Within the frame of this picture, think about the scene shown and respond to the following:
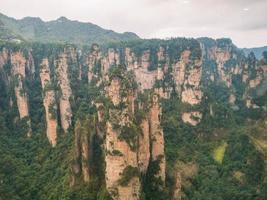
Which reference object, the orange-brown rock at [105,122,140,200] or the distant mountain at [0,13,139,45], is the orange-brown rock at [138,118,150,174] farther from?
the distant mountain at [0,13,139,45]

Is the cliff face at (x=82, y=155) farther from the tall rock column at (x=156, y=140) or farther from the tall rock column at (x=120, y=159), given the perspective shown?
the tall rock column at (x=156, y=140)

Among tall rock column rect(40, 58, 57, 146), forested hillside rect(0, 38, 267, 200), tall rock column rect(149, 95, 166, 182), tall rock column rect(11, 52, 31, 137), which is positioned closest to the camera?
forested hillside rect(0, 38, 267, 200)

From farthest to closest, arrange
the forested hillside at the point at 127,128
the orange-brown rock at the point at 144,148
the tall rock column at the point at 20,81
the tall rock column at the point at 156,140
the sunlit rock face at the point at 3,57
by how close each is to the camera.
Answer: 1. the sunlit rock face at the point at 3,57
2. the tall rock column at the point at 20,81
3. the tall rock column at the point at 156,140
4. the orange-brown rock at the point at 144,148
5. the forested hillside at the point at 127,128

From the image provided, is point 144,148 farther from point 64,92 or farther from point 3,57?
point 3,57

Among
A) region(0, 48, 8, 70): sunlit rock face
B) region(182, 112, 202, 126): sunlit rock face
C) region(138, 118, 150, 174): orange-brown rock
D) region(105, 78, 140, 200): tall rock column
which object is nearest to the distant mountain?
region(0, 48, 8, 70): sunlit rock face

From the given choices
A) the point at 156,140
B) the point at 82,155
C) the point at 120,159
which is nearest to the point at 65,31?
the point at 156,140

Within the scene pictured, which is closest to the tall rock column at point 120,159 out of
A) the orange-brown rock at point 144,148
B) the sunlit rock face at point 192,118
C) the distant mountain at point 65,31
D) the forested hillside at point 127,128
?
the forested hillside at point 127,128
